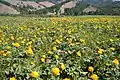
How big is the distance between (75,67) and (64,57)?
86cm

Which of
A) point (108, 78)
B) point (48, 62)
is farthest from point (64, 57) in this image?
point (108, 78)

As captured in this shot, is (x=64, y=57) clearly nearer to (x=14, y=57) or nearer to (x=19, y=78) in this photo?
(x=14, y=57)

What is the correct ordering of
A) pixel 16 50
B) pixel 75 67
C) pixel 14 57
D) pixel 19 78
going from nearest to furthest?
pixel 19 78 < pixel 75 67 < pixel 14 57 < pixel 16 50

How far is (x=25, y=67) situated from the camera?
17.6 feet


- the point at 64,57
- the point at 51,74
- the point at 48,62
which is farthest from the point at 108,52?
the point at 51,74

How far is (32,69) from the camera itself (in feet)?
17.7

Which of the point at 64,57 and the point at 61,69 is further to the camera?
the point at 64,57

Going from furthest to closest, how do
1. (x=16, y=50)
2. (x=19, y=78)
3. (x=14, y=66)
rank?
(x=16, y=50) → (x=14, y=66) → (x=19, y=78)

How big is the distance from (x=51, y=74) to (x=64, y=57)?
1464mm

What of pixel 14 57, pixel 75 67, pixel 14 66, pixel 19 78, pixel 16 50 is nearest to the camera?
pixel 19 78

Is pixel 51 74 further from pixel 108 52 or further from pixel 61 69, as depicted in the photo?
pixel 108 52

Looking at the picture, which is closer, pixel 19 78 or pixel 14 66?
pixel 19 78

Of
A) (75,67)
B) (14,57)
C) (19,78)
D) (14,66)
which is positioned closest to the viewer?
(19,78)

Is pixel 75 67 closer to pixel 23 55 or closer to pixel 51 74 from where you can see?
pixel 51 74
